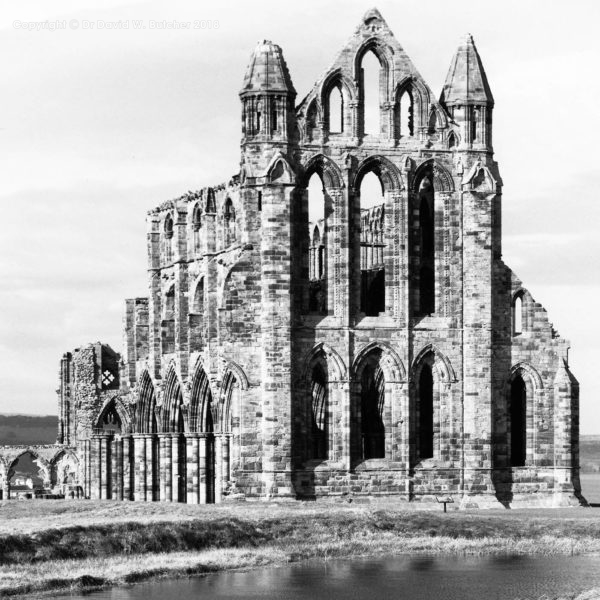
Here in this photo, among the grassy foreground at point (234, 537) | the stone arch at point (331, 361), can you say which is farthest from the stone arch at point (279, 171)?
the grassy foreground at point (234, 537)

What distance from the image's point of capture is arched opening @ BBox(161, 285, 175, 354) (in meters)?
83.2

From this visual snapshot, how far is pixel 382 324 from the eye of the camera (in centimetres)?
7344

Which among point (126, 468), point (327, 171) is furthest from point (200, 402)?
point (327, 171)

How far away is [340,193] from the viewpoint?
73125 mm

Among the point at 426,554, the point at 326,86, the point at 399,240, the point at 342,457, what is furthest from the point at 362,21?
the point at 426,554

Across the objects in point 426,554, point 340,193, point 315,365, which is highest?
point 340,193

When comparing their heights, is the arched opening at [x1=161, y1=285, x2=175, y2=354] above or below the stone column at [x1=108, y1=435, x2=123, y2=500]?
above

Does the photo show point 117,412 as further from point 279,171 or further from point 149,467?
point 279,171

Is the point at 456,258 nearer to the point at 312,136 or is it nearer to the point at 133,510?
the point at 312,136

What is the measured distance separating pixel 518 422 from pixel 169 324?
48.2 feet

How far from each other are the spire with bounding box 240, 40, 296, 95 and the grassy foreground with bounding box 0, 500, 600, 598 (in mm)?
13208

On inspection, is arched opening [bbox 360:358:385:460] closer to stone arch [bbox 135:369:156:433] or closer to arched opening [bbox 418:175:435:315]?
arched opening [bbox 418:175:435:315]

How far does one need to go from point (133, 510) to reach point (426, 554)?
11.1 metres

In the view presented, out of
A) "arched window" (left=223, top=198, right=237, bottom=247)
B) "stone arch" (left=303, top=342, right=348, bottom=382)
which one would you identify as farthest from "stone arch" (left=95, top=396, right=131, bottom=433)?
"stone arch" (left=303, top=342, right=348, bottom=382)
